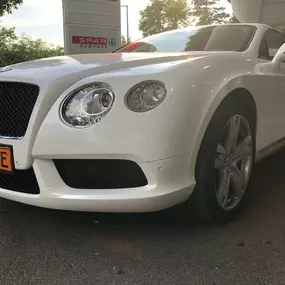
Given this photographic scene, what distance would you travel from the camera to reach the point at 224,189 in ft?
8.52

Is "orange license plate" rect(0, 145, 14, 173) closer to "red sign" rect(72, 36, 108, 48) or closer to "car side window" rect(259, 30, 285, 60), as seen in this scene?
"car side window" rect(259, 30, 285, 60)

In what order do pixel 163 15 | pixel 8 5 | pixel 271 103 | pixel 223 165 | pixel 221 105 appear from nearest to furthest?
pixel 221 105 → pixel 223 165 → pixel 271 103 → pixel 8 5 → pixel 163 15

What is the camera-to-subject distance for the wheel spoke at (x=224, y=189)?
2551 mm

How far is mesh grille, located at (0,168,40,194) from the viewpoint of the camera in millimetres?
2258

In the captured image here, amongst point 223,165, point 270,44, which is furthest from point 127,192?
point 270,44

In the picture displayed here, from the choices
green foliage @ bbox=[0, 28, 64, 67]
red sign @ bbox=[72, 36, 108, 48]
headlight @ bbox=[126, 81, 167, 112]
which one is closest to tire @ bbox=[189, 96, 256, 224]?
headlight @ bbox=[126, 81, 167, 112]

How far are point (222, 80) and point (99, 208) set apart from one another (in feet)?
3.46

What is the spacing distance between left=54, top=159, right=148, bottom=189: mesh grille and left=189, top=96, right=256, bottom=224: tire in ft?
1.25

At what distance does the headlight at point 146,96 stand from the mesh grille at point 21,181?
0.67m

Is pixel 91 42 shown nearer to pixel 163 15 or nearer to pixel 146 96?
pixel 146 96

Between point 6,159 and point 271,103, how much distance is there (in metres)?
1.99

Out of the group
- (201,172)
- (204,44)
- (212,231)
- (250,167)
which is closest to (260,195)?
(250,167)

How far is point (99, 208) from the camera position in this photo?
2.20 m

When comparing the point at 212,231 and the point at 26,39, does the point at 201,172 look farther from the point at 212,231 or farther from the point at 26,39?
the point at 26,39
